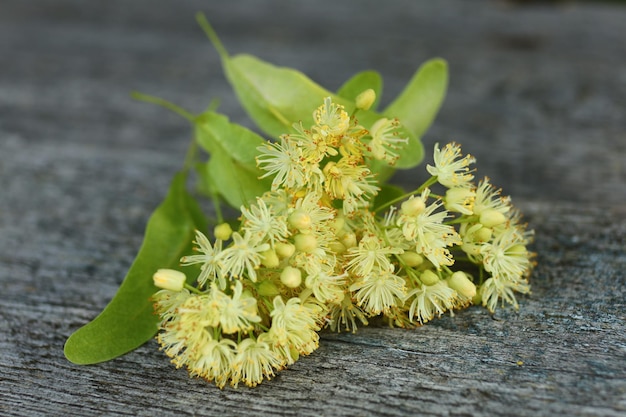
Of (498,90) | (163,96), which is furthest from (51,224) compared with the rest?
(498,90)

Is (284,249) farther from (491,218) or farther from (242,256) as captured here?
(491,218)

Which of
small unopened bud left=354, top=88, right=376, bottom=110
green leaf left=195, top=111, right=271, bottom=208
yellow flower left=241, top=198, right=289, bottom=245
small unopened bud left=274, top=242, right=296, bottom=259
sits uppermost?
small unopened bud left=354, top=88, right=376, bottom=110

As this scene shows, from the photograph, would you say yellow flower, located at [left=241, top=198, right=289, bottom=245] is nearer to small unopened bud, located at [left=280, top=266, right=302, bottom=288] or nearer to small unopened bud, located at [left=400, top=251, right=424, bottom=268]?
small unopened bud, located at [left=280, top=266, right=302, bottom=288]

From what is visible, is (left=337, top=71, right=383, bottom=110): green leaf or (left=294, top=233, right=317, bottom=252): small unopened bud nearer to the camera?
(left=294, top=233, right=317, bottom=252): small unopened bud

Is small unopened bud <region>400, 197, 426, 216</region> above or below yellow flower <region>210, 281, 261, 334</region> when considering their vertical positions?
above

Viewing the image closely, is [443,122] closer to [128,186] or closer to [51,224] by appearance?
[128,186]

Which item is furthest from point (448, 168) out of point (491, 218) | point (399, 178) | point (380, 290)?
point (399, 178)

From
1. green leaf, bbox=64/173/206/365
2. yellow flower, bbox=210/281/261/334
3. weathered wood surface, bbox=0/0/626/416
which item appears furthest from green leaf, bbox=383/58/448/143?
yellow flower, bbox=210/281/261/334

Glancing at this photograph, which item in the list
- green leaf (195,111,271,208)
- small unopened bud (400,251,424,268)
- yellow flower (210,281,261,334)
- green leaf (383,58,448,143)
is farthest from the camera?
green leaf (383,58,448,143)
